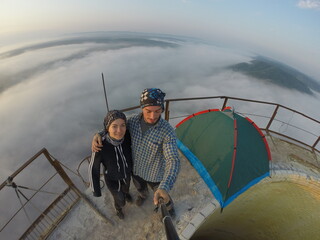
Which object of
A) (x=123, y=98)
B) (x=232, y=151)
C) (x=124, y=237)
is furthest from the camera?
(x=123, y=98)

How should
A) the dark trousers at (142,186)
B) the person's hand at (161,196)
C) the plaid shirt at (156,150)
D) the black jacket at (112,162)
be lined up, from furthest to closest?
the dark trousers at (142,186) < the black jacket at (112,162) < the plaid shirt at (156,150) < the person's hand at (161,196)

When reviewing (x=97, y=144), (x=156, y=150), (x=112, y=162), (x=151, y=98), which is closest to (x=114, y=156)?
Result: (x=112, y=162)

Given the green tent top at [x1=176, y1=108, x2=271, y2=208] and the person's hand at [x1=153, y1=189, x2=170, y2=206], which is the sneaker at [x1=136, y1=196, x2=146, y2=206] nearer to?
the green tent top at [x1=176, y1=108, x2=271, y2=208]

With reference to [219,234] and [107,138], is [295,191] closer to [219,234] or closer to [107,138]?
[219,234]

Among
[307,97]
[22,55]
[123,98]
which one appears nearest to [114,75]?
[123,98]

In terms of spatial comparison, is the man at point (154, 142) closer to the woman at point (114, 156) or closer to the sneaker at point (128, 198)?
the woman at point (114, 156)

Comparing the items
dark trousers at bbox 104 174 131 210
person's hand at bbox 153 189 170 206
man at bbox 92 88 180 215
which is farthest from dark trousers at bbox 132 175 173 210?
person's hand at bbox 153 189 170 206

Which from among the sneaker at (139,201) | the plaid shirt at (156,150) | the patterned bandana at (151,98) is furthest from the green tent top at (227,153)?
the patterned bandana at (151,98)

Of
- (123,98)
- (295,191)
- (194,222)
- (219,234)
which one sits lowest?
(123,98)
